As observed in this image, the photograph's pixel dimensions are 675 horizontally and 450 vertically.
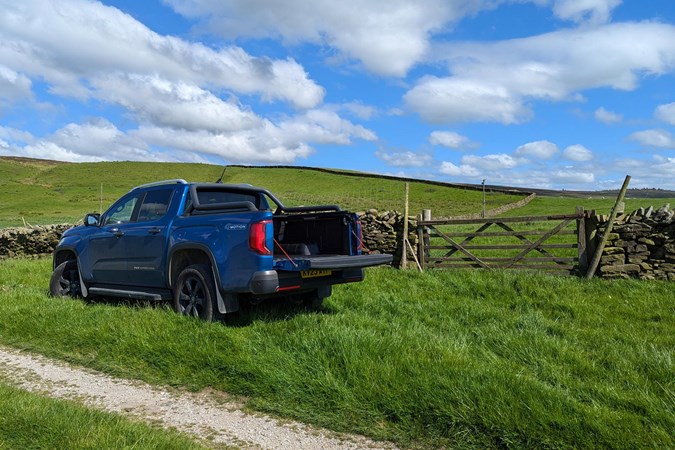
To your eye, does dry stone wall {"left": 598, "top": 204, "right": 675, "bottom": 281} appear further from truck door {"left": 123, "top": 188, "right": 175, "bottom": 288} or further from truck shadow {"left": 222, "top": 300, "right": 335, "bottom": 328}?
truck door {"left": 123, "top": 188, "right": 175, "bottom": 288}

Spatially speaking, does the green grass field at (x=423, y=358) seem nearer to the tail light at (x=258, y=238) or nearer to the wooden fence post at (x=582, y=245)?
the tail light at (x=258, y=238)

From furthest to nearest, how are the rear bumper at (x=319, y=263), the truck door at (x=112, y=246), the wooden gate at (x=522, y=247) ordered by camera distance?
the wooden gate at (x=522, y=247)
the truck door at (x=112, y=246)
the rear bumper at (x=319, y=263)

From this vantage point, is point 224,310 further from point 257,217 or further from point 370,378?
point 370,378

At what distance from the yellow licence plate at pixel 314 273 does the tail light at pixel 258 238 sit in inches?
27.1

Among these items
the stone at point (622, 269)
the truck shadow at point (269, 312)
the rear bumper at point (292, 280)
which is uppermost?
the rear bumper at point (292, 280)

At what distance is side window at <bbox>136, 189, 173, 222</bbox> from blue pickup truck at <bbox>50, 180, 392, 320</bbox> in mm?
18

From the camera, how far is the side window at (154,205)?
7.21 m

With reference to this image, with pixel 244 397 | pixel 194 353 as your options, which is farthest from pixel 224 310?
pixel 244 397

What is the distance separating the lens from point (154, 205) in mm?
7410

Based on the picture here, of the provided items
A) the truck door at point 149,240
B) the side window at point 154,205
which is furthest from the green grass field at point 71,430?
the side window at point 154,205

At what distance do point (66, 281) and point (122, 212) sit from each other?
2.02 m

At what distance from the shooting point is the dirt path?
3.64m

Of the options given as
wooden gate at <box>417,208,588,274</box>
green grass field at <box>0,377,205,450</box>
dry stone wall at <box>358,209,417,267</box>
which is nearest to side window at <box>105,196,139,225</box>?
green grass field at <box>0,377,205,450</box>

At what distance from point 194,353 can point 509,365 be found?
3.19 metres
